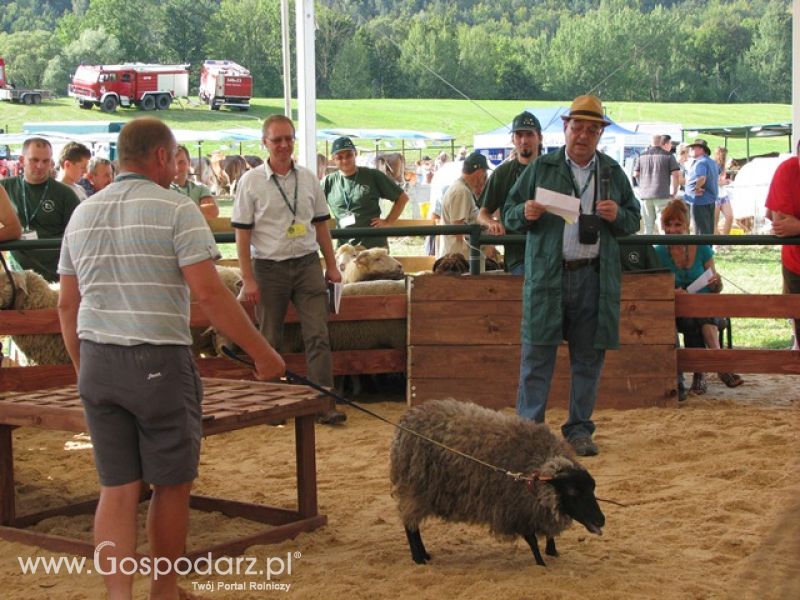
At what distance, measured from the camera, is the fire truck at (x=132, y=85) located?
44675mm

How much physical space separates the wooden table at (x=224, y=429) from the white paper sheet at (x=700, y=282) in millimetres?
4513

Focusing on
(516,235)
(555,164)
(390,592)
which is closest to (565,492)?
(390,592)

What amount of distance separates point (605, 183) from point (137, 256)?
3692 millimetres

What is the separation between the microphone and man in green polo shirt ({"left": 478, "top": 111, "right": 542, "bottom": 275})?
1683 mm

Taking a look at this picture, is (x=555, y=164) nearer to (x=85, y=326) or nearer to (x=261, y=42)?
(x=85, y=326)

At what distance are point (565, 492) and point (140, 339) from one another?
194 centimetres

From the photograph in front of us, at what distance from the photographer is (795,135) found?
11055mm

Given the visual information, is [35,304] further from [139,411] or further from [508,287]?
[139,411]

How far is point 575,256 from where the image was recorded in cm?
686

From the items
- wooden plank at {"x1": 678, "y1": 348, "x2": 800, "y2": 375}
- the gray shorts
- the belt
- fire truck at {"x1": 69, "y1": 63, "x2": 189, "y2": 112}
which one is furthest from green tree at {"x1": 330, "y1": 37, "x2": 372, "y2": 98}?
the gray shorts

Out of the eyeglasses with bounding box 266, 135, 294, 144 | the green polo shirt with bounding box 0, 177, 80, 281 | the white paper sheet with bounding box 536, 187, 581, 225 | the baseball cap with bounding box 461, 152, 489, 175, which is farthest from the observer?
the baseball cap with bounding box 461, 152, 489, 175

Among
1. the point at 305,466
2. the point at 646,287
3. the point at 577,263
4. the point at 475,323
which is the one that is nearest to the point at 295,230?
the point at 475,323

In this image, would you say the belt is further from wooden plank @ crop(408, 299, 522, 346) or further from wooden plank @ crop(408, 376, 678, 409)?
wooden plank @ crop(408, 376, 678, 409)

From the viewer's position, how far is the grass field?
42.7 meters
